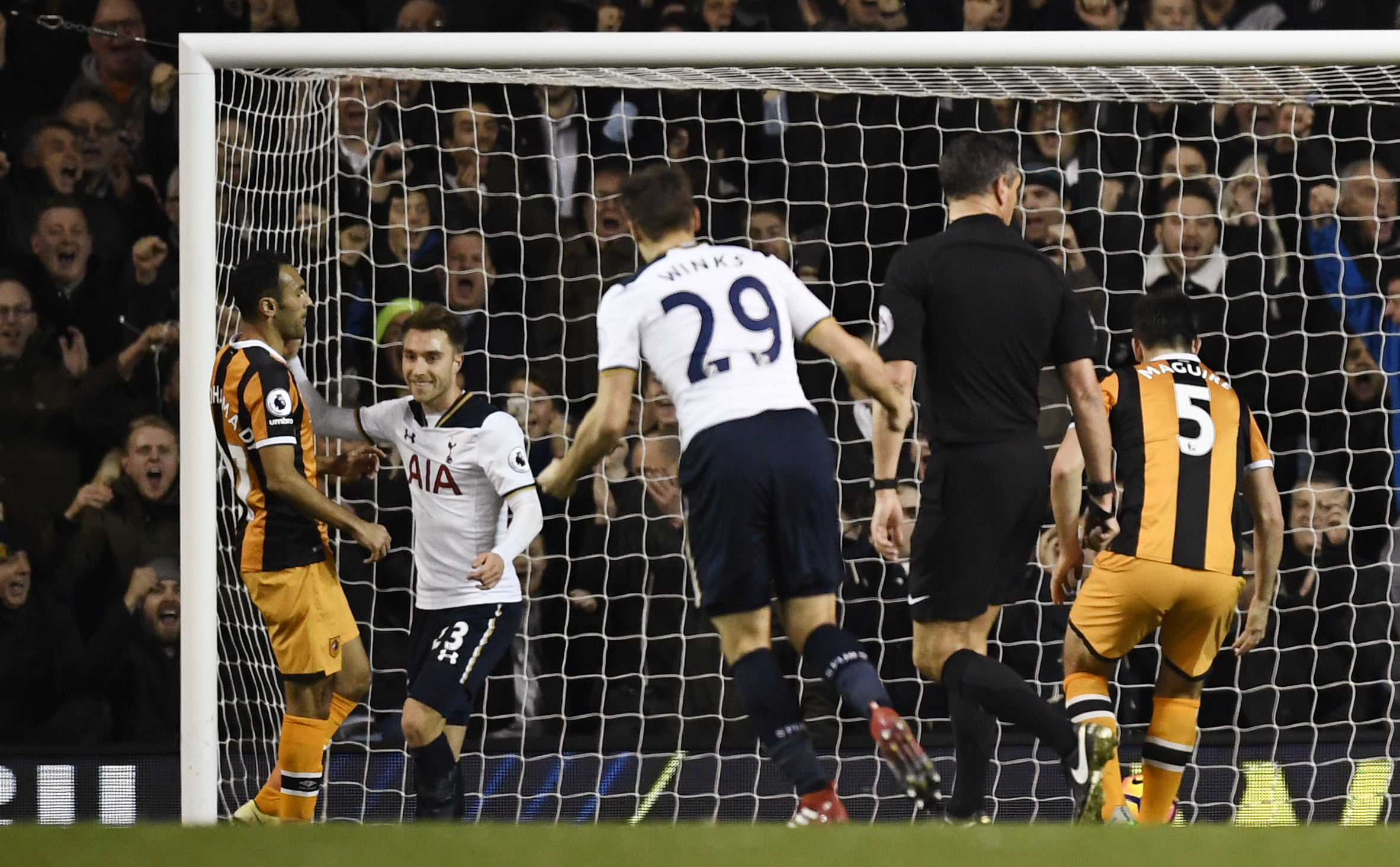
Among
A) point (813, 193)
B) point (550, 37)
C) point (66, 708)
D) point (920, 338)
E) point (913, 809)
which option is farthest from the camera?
point (813, 193)

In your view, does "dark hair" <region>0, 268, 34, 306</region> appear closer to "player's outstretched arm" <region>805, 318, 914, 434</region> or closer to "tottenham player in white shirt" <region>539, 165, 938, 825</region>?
"tottenham player in white shirt" <region>539, 165, 938, 825</region>

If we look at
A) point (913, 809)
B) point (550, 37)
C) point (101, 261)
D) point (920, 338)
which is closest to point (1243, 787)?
point (913, 809)

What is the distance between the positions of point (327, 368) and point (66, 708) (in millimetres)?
1469

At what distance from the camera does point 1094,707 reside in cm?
437

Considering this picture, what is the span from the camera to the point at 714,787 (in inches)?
199

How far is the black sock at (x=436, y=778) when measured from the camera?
4309mm

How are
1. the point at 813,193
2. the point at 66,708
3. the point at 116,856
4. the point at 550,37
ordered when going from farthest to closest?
the point at 813,193 < the point at 66,708 < the point at 550,37 < the point at 116,856

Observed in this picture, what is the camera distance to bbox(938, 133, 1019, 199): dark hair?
407cm

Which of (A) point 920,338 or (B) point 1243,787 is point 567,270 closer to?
(A) point 920,338

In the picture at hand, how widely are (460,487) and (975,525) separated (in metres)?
Result: 1.42

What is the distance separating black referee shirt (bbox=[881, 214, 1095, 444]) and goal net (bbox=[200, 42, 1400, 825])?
107cm

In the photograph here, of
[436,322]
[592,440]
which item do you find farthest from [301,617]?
[592,440]

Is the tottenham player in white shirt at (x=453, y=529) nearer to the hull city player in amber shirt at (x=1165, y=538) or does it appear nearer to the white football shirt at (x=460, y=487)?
the white football shirt at (x=460, y=487)

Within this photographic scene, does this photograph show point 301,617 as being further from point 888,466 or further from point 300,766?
point 888,466
